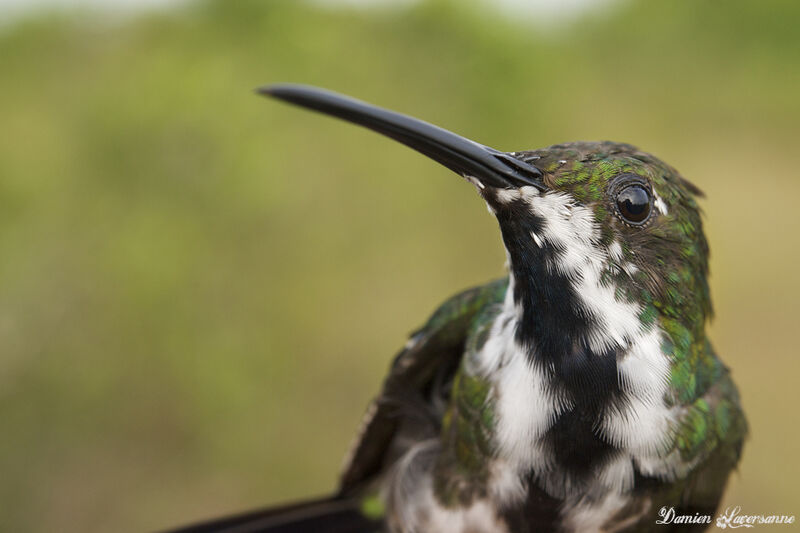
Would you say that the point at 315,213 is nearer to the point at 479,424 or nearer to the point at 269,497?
the point at 269,497

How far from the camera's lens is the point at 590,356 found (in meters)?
1.74

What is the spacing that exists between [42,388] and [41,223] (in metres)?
1.11

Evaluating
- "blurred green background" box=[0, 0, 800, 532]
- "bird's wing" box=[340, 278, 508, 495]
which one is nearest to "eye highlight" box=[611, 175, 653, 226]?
"bird's wing" box=[340, 278, 508, 495]

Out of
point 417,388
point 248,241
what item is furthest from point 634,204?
point 248,241

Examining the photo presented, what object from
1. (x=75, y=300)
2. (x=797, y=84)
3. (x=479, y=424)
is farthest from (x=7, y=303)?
(x=797, y=84)

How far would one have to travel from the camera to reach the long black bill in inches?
60.9

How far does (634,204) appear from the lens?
1.71m

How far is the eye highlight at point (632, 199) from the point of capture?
1696mm

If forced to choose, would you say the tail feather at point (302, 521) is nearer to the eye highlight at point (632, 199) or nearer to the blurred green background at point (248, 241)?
the eye highlight at point (632, 199)

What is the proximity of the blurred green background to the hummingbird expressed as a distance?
135 inches

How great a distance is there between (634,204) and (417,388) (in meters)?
1.09
